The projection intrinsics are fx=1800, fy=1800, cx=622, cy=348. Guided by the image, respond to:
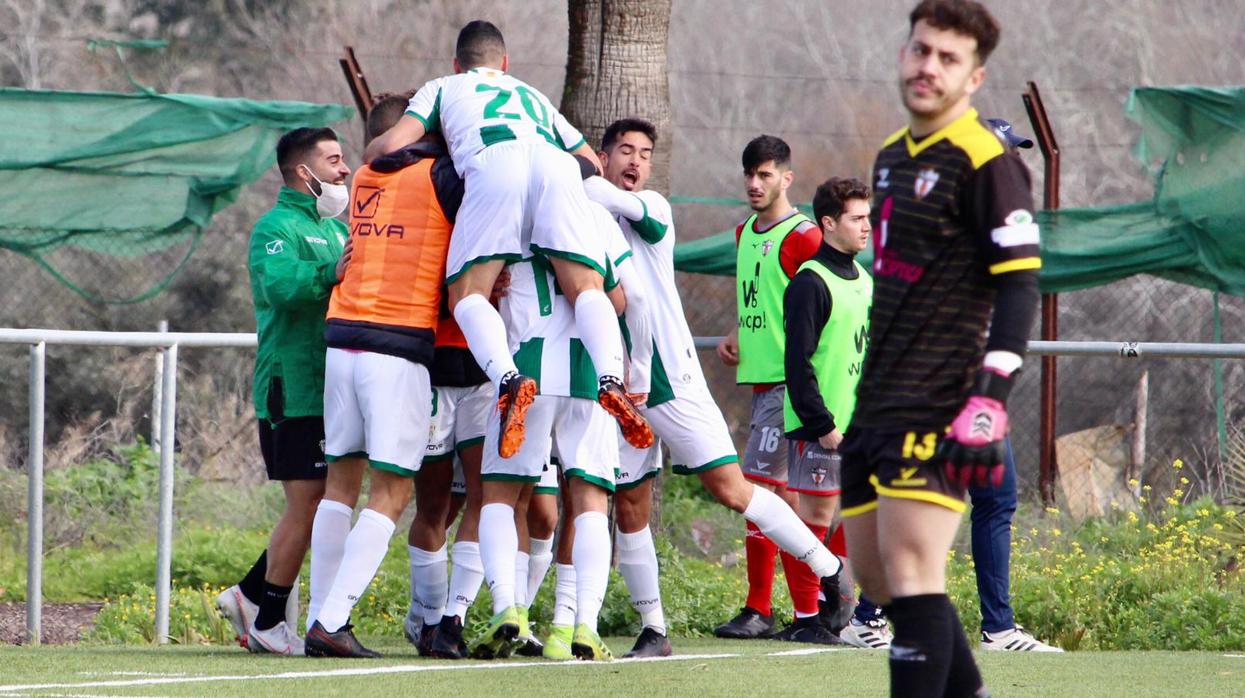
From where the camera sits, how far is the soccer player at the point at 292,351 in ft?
21.6

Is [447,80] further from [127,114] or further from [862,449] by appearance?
[127,114]

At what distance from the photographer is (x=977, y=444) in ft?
13.3

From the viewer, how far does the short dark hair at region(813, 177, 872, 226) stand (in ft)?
24.7

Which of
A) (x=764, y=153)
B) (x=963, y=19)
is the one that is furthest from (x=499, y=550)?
(x=963, y=19)

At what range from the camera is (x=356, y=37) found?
24016 millimetres

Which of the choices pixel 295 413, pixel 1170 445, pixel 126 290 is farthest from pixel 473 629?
pixel 126 290

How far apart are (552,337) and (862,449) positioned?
84.2 inches

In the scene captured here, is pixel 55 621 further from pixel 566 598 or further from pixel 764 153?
pixel 764 153

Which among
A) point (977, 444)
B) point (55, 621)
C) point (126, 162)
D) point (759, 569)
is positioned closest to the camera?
point (977, 444)

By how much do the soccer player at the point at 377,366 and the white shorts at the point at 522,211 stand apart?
5.0 inches

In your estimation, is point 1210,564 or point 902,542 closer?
point 902,542

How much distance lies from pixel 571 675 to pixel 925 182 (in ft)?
7.39

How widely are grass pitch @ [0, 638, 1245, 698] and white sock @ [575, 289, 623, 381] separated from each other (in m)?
1.02

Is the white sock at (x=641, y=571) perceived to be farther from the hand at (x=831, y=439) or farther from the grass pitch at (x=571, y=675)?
the hand at (x=831, y=439)
